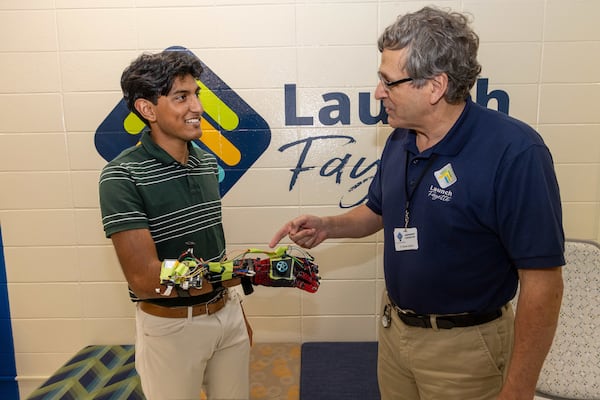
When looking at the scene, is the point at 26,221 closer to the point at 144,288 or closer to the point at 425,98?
the point at 144,288

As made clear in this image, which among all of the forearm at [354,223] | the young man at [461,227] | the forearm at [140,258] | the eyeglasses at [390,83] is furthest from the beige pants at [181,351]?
the eyeglasses at [390,83]

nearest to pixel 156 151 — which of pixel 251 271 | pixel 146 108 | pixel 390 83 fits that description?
pixel 146 108

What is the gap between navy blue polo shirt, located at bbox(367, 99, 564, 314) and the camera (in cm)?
113

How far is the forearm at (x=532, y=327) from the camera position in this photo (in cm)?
114

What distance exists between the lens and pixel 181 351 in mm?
1548

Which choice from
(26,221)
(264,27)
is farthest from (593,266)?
(26,221)

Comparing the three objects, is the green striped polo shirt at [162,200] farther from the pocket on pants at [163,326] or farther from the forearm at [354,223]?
the forearm at [354,223]

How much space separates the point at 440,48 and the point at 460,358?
2.88 ft

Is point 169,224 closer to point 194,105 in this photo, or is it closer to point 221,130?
point 194,105

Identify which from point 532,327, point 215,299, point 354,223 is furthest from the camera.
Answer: point 354,223

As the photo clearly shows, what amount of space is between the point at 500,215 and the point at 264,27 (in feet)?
5.38

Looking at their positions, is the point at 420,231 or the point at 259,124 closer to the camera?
the point at 420,231

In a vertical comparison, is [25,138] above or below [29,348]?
above

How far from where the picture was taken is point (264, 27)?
235 cm
